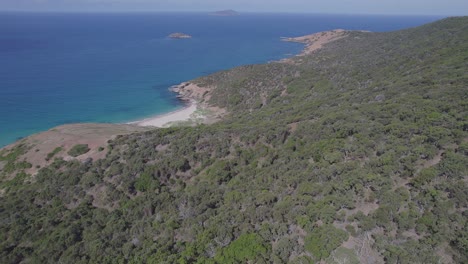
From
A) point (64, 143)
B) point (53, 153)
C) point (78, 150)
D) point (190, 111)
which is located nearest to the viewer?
point (78, 150)

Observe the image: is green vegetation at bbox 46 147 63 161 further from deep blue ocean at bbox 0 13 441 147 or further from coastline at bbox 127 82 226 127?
deep blue ocean at bbox 0 13 441 147

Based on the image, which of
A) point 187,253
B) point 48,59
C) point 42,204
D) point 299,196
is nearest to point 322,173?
point 299,196

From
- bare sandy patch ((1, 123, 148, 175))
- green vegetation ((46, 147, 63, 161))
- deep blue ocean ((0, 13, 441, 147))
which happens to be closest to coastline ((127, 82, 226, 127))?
deep blue ocean ((0, 13, 441, 147))

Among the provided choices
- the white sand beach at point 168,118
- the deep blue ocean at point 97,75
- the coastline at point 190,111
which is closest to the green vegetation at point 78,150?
the coastline at point 190,111

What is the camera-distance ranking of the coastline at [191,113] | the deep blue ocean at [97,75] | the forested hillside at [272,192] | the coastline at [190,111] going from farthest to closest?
the deep blue ocean at [97,75], the coastline at [190,111], the coastline at [191,113], the forested hillside at [272,192]

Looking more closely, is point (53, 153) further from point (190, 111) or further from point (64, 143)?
point (190, 111)

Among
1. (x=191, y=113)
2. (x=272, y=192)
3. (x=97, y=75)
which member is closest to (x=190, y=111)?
(x=191, y=113)

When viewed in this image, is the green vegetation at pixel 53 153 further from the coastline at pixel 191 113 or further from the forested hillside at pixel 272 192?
the coastline at pixel 191 113
